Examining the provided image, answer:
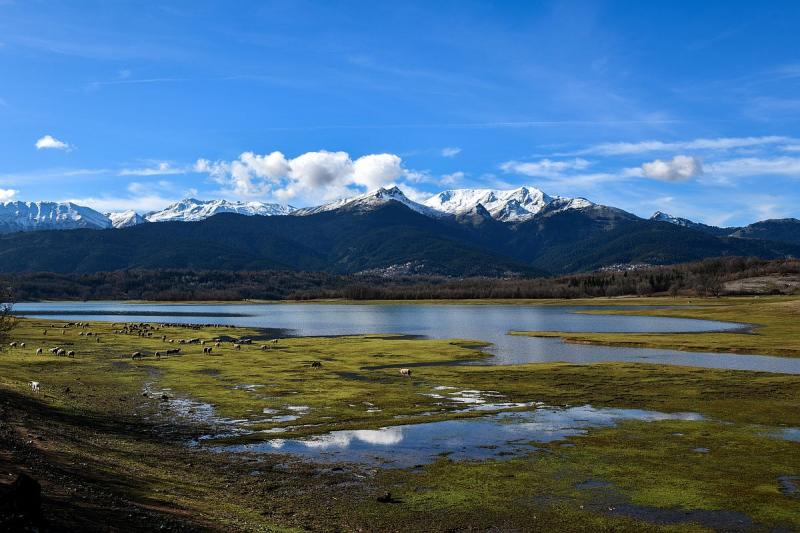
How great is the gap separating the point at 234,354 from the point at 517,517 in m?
62.5

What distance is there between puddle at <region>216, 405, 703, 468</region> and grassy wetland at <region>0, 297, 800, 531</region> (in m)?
0.61

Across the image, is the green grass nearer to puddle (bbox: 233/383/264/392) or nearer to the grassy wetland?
the grassy wetland

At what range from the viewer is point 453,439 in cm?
3369

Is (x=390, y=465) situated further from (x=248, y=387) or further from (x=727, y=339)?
(x=727, y=339)

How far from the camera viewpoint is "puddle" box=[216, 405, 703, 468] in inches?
1198

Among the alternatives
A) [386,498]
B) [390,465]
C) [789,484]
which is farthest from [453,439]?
[789,484]

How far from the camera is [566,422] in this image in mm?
38000

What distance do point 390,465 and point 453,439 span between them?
6.13 m

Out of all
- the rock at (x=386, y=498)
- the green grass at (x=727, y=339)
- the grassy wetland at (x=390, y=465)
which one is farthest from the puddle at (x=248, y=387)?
the green grass at (x=727, y=339)

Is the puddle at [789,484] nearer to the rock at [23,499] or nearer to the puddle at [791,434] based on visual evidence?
the puddle at [791,434]

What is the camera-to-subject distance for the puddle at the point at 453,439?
99.8 ft

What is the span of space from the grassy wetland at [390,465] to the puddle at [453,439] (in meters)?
0.61

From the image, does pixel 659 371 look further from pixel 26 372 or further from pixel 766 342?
pixel 26 372

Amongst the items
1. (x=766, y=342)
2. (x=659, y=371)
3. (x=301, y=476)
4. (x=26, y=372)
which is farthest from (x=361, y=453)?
(x=766, y=342)
